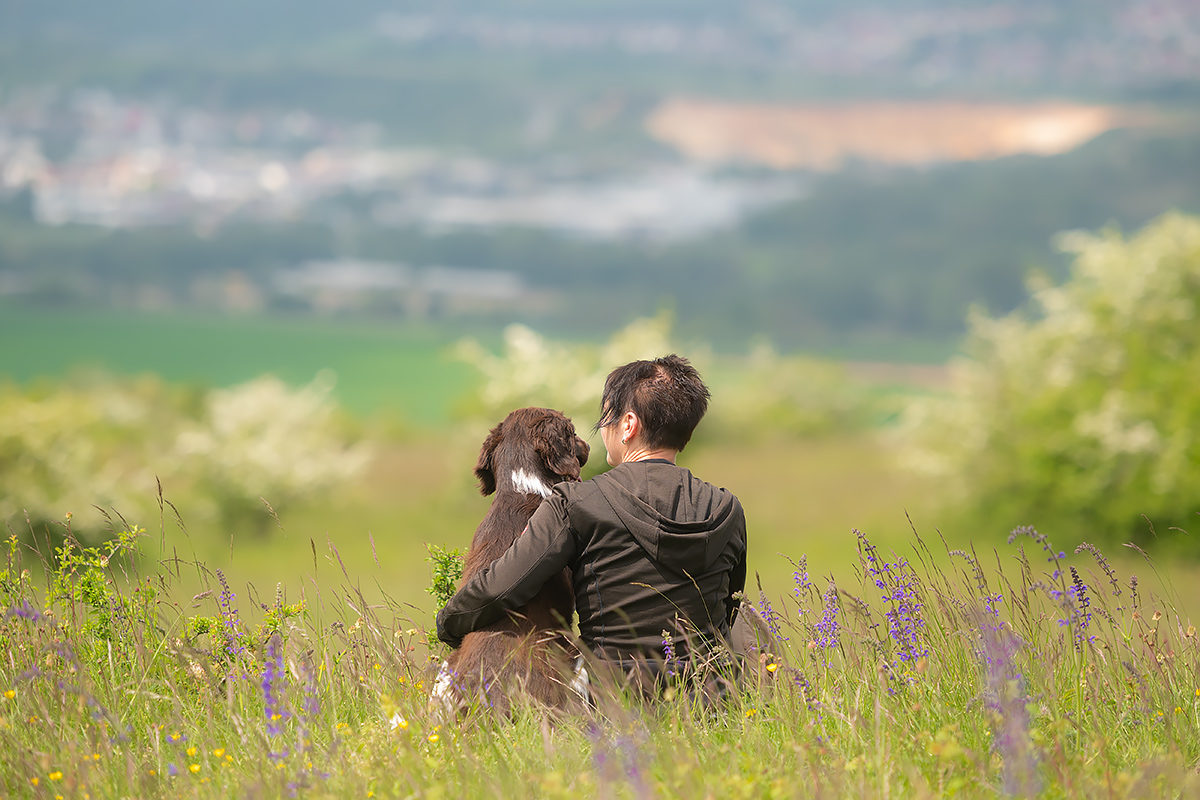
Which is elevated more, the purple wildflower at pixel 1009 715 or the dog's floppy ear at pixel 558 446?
the dog's floppy ear at pixel 558 446

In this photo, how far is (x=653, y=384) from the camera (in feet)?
9.11

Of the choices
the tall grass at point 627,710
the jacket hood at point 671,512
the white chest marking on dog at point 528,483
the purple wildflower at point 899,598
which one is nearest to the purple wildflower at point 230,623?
→ the tall grass at point 627,710

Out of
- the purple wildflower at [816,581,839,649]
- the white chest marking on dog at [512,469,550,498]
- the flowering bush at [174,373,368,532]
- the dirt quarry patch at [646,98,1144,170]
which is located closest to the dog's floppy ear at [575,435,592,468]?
the white chest marking on dog at [512,469,550,498]

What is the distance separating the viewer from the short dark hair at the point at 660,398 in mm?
2762

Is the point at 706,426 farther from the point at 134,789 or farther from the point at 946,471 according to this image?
the point at 134,789

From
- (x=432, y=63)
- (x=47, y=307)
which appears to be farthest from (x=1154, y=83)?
(x=47, y=307)

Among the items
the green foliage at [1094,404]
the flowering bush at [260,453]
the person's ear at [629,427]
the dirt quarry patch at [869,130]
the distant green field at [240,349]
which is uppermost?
the dirt quarry patch at [869,130]

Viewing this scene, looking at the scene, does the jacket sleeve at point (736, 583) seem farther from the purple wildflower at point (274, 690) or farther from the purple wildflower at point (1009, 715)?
the purple wildflower at point (274, 690)

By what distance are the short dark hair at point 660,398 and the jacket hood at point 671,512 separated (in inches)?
4.0

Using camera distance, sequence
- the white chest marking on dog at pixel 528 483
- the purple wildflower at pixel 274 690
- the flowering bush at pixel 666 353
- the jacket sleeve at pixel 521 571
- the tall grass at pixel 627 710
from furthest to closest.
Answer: the flowering bush at pixel 666 353 < the white chest marking on dog at pixel 528 483 < the jacket sleeve at pixel 521 571 < the purple wildflower at pixel 274 690 < the tall grass at pixel 627 710

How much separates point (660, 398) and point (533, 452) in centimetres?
45

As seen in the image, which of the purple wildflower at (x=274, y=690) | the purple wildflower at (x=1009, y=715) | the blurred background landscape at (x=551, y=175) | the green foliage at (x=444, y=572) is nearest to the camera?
the purple wildflower at (x=1009, y=715)

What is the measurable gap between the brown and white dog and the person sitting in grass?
78 mm

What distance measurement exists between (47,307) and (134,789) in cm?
6062
